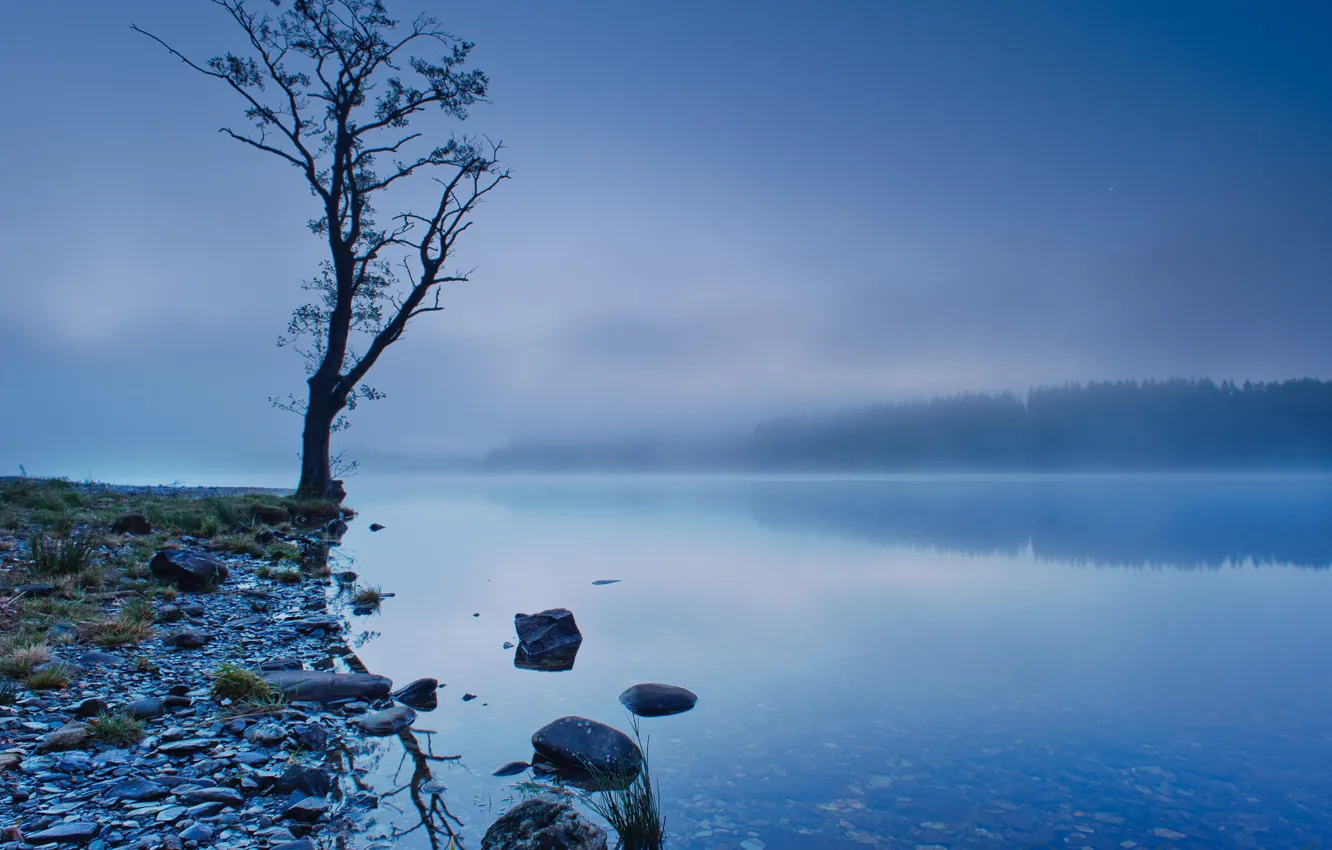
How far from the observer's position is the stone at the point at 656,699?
6.73 meters

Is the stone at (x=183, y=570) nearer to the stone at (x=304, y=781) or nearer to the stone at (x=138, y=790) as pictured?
the stone at (x=138, y=790)

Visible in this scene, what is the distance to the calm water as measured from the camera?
4.69 meters

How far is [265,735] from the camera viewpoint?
4.83 m

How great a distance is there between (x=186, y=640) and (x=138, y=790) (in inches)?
148

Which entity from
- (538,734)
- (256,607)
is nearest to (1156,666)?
(538,734)

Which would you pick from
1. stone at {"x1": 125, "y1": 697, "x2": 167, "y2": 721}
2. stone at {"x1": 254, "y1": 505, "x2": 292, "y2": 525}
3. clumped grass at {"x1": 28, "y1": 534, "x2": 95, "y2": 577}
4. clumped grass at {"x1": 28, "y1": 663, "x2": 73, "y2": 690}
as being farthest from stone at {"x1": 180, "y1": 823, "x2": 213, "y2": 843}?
stone at {"x1": 254, "y1": 505, "x2": 292, "y2": 525}

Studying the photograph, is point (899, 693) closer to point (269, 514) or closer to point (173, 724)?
point (173, 724)

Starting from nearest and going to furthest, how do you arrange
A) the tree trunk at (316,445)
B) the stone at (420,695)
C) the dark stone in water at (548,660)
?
the stone at (420,695) → the dark stone in water at (548,660) → the tree trunk at (316,445)

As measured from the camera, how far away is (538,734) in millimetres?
5480

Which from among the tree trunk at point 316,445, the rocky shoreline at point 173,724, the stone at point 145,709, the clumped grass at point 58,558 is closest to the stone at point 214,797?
the rocky shoreline at point 173,724

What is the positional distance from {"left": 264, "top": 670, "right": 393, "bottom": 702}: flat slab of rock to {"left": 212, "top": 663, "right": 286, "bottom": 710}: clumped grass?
155 millimetres

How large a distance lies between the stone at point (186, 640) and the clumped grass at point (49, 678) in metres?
1.53

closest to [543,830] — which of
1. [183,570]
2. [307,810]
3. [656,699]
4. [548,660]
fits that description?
[307,810]

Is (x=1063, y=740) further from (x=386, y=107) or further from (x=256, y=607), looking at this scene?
(x=386, y=107)
